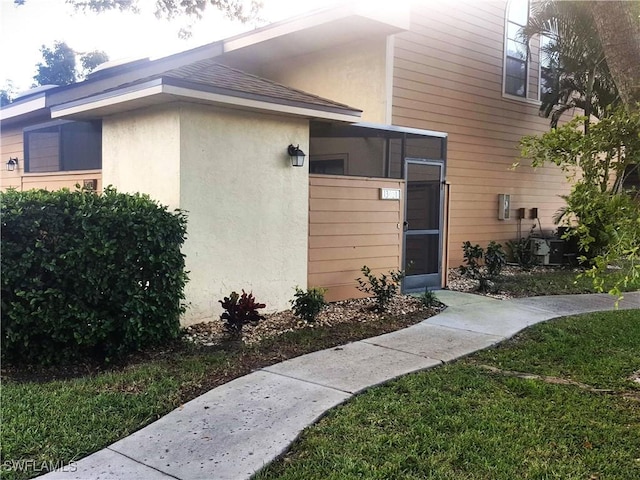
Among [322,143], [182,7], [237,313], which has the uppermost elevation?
[182,7]

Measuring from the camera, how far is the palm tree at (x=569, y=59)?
35.7 feet

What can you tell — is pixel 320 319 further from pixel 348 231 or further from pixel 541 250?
pixel 541 250

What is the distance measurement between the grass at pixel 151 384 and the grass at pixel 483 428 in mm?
37

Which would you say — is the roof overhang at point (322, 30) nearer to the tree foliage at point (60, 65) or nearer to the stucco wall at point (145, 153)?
the stucco wall at point (145, 153)

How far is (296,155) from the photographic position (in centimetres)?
685

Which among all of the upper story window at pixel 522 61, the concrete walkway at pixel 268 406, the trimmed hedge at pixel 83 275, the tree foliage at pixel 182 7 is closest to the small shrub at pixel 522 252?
the upper story window at pixel 522 61

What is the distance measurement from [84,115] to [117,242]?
2974 mm

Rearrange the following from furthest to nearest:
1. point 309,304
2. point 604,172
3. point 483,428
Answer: point 309,304, point 604,172, point 483,428

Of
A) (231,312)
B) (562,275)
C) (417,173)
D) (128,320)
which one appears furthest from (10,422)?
(562,275)

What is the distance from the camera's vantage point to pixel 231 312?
5777 millimetres

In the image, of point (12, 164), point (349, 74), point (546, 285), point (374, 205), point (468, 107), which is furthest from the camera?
point (12, 164)

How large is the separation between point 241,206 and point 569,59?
870cm

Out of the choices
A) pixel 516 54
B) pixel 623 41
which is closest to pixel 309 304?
pixel 623 41

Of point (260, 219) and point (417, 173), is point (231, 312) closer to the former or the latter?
point (260, 219)
